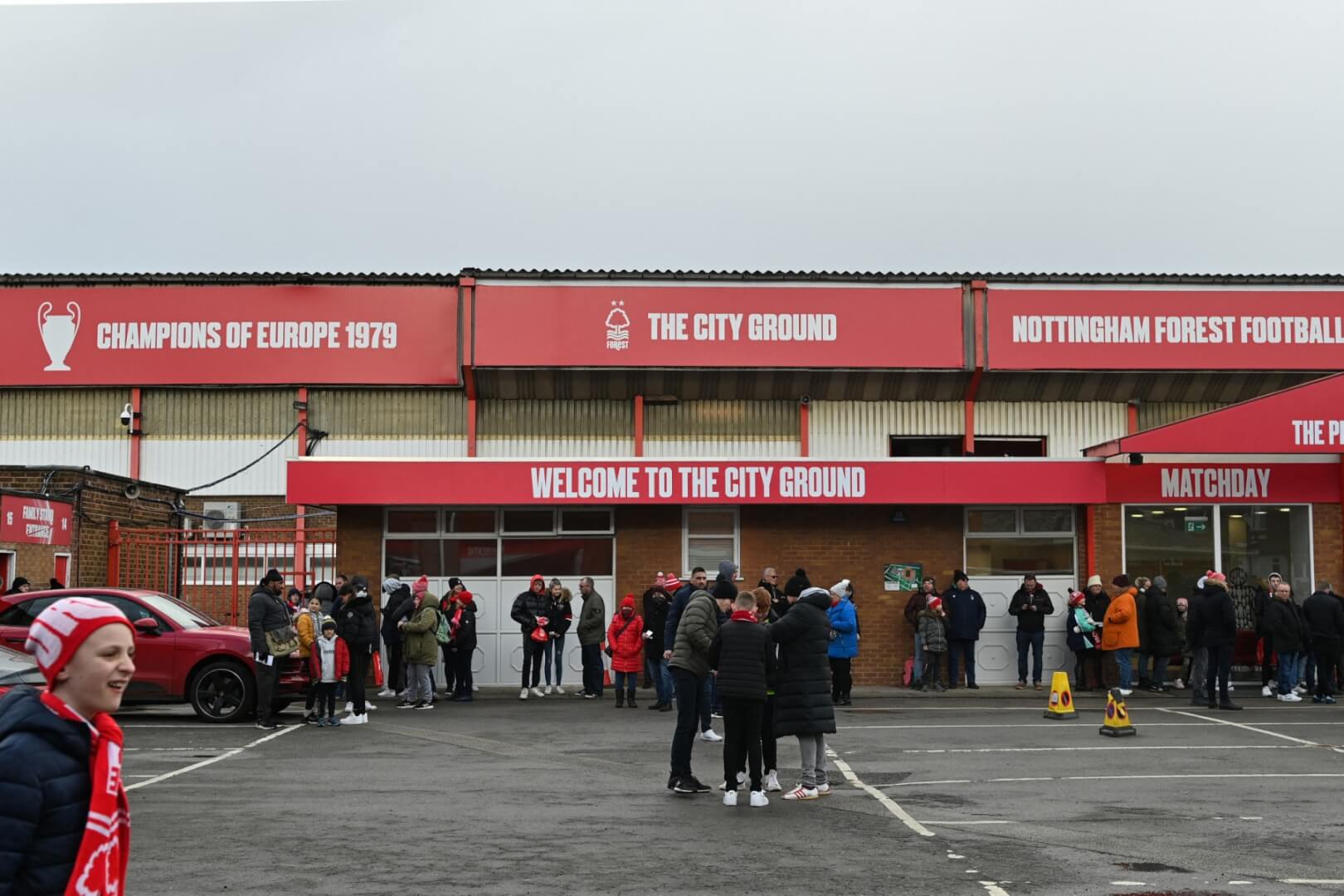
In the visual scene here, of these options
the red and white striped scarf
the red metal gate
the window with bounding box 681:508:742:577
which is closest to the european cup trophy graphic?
the red metal gate

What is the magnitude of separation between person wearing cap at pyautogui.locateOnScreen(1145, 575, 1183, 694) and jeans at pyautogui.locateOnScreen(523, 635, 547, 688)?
9.31m

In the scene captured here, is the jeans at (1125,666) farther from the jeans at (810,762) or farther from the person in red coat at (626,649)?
the jeans at (810,762)

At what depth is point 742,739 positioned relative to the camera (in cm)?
1090

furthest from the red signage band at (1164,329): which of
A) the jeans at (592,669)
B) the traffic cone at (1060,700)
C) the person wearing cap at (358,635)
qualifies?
the person wearing cap at (358,635)

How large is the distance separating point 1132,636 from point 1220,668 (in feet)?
7.72

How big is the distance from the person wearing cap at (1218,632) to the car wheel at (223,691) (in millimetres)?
12445

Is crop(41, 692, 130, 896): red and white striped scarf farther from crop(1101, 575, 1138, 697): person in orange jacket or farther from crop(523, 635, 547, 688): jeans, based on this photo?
crop(1101, 575, 1138, 697): person in orange jacket

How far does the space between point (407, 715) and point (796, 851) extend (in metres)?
10.3

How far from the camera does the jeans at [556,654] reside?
68.2 feet

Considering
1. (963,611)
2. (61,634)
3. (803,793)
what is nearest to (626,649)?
(963,611)

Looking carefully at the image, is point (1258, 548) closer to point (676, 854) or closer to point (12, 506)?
point (676, 854)

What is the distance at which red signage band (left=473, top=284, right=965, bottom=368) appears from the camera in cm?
2575

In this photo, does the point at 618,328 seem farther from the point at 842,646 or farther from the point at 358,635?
the point at 358,635

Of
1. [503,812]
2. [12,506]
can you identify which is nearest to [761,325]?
[12,506]
